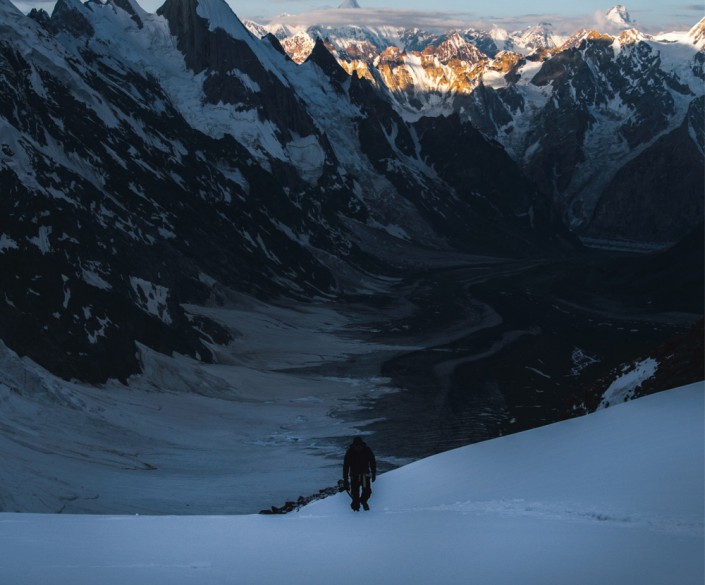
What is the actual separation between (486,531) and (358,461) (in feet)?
21.1

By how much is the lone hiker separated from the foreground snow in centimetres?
43

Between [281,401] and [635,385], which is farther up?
[281,401]

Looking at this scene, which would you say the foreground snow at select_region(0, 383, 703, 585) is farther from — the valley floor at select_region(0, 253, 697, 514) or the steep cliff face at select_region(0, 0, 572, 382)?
the steep cliff face at select_region(0, 0, 572, 382)

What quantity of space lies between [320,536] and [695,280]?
188580 millimetres

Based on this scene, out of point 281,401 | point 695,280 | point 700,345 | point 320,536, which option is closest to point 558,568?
point 320,536

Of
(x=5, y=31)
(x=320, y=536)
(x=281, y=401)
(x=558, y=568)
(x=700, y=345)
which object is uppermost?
(x=5, y=31)

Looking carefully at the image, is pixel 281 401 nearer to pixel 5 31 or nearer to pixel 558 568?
pixel 558 568

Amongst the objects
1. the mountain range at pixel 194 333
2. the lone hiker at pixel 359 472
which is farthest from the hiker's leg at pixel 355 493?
the mountain range at pixel 194 333

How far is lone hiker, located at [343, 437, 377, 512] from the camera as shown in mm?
22906

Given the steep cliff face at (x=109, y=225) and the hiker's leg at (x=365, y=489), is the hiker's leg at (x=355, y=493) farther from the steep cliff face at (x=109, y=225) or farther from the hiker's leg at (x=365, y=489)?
the steep cliff face at (x=109, y=225)

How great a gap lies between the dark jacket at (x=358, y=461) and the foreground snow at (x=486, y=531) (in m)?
0.89

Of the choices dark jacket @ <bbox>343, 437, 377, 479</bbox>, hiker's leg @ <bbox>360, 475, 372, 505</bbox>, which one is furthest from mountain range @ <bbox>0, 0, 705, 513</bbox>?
hiker's leg @ <bbox>360, 475, 372, 505</bbox>

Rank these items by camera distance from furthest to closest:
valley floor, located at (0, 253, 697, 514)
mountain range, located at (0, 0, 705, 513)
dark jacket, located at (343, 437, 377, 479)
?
1. mountain range, located at (0, 0, 705, 513)
2. valley floor, located at (0, 253, 697, 514)
3. dark jacket, located at (343, 437, 377, 479)

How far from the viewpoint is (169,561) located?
17.3m
